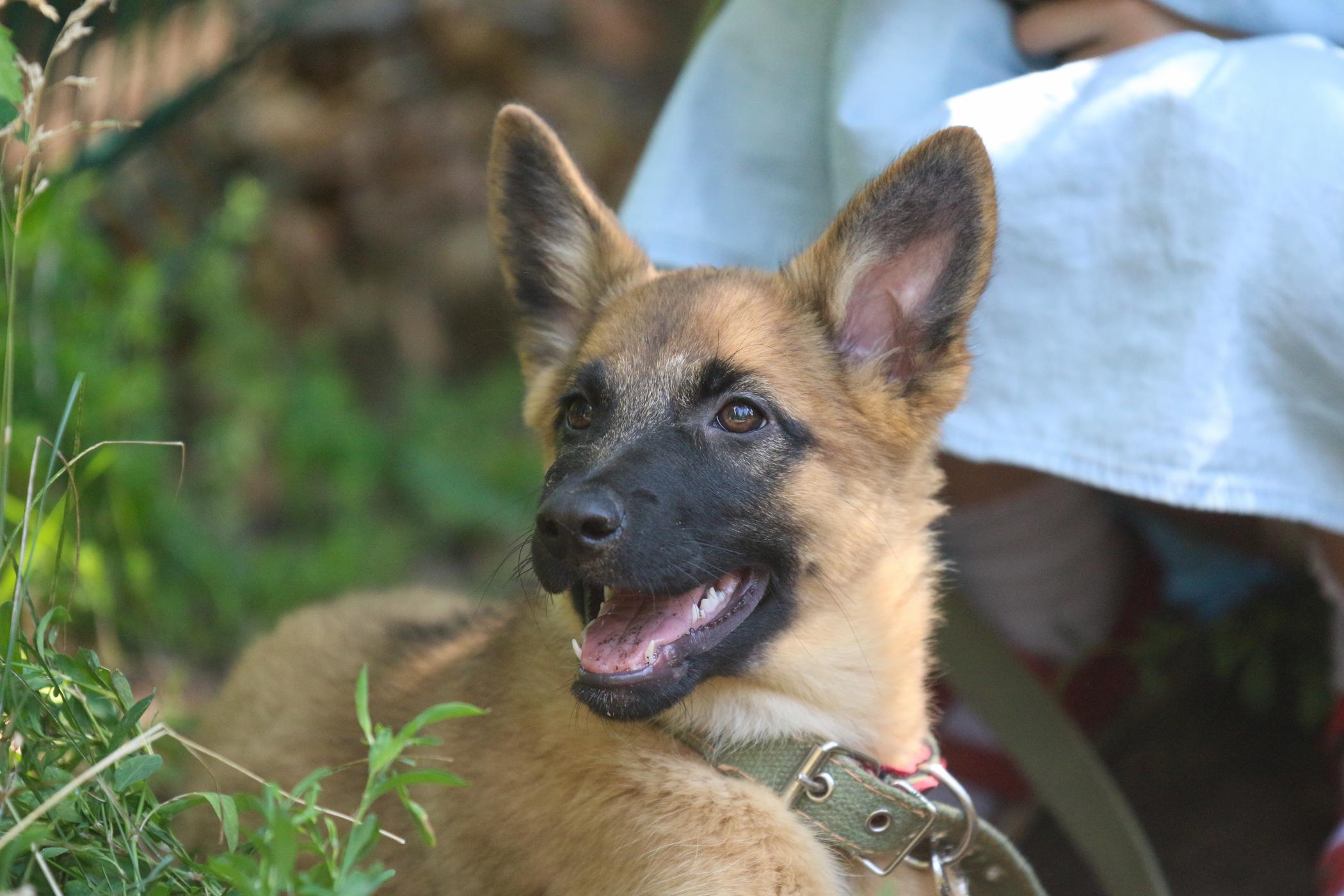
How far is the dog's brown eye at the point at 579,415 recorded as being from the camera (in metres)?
2.72

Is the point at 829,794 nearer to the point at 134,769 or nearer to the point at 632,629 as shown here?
the point at 632,629

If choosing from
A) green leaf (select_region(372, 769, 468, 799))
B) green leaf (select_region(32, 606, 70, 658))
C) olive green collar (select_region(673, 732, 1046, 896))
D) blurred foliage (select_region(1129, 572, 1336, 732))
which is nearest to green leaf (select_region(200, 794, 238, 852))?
green leaf (select_region(372, 769, 468, 799))

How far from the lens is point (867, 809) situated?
252 cm

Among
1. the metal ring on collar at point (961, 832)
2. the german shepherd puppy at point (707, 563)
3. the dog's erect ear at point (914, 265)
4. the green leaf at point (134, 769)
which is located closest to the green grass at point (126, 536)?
the green leaf at point (134, 769)

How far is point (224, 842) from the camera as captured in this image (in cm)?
271

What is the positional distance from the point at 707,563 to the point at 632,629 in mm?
232

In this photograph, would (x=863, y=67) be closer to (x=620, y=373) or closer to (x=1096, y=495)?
(x=620, y=373)

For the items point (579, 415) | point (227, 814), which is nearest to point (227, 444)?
point (579, 415)

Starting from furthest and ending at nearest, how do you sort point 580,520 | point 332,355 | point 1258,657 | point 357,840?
1. point 332,355
2. point 1258,657
3. point 580,520
4. point 357,840

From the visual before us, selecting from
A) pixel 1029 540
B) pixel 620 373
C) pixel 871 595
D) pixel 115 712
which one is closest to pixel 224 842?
pixel 115 712

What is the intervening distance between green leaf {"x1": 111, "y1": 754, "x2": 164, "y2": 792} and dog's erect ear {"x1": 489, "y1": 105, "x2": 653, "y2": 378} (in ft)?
4.83

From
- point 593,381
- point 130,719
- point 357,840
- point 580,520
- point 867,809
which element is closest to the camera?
point 357,840

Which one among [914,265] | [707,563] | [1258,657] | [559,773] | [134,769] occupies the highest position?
[914,265]

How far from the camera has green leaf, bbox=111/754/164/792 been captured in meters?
1.98
